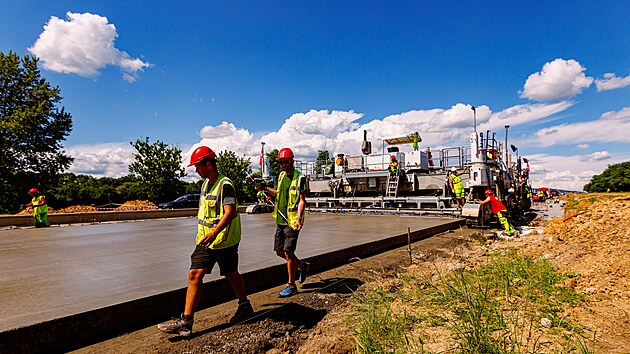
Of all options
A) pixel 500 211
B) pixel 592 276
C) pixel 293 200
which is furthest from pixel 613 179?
pixel 293 200

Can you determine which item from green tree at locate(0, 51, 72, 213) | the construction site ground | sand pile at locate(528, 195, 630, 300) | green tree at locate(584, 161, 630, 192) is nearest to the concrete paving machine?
sand pile at locate(528, 195, 630, 300)

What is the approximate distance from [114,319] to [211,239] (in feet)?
4.26

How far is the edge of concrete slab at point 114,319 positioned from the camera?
2.86 metres

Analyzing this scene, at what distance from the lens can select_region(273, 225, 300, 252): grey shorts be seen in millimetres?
4438

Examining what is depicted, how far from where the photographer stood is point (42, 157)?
28219 millimetres

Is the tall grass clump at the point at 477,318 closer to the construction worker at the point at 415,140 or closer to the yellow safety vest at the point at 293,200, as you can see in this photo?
the yellow safety vest at the point at 293,200

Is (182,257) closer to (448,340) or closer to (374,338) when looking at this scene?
(374,338)

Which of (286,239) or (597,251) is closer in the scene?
(286,239)

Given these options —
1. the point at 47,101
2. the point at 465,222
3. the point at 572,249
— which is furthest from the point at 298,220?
the point at 47,101

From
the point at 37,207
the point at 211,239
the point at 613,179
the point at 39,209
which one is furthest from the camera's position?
the point at 613,179

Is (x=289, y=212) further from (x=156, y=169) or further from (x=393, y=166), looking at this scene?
(x=156, y=169)

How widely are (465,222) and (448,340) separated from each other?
1090cm

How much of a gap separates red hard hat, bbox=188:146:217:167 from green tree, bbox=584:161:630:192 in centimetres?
10749

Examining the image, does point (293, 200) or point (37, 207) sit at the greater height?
point (293, 200)
